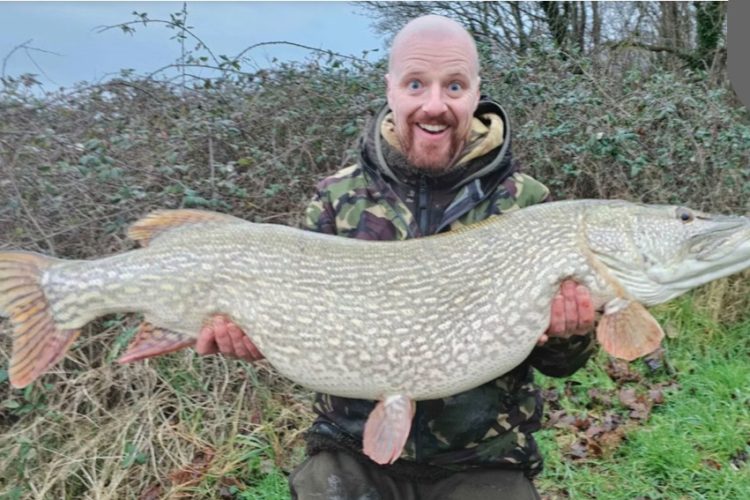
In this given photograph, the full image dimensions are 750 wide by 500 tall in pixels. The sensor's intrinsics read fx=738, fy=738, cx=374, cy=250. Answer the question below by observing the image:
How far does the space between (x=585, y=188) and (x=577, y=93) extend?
713 millimetres

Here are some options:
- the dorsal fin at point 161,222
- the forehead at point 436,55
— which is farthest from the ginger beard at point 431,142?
the dorsal fin at point 161,222

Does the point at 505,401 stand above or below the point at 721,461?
above

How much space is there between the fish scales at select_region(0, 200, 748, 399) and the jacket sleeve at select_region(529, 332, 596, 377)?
0.17 metres

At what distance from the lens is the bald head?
81.1 inches

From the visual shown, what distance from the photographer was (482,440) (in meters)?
1.99

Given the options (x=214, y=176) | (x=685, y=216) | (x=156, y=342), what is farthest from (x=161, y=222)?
(x=214, y=176)

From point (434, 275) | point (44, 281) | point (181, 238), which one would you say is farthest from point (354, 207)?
point (44, 281)

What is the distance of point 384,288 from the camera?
191 cm

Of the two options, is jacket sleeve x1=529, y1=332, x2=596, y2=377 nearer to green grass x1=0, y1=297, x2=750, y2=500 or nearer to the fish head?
the fish head

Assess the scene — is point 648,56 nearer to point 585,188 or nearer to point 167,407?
point 585,188

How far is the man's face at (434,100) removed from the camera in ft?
6.63

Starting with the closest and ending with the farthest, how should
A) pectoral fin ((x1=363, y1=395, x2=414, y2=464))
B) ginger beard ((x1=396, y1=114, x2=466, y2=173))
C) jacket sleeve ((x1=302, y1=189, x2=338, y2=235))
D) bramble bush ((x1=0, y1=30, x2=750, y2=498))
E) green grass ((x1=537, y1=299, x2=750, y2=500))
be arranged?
pectoral fin ((x1=363, y1=395, x2=414, y2=464)) → ginger beard ((x1=396, y1=114, x2=466, y2=173)) → jacket sleeve ((x1=302, y1=189, x2=338, y2=235)) → green grass ((x1=537, y1=299, x2=750, y2=500)) → bramble bush ((x1=0, y1=30, x2=750, y2=498))

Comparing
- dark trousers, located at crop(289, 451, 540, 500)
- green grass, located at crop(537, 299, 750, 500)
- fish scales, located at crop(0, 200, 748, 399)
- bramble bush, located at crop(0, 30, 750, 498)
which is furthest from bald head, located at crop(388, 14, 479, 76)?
green grass, located at crop(537, 299, 750, 500)

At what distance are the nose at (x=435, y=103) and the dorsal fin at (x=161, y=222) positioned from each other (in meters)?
0.62
